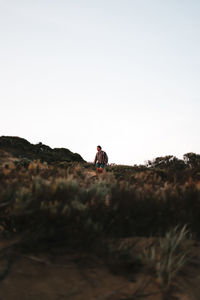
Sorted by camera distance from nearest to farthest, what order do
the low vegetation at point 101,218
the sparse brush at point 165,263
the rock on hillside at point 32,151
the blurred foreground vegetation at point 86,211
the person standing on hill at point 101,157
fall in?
the sparse brush at point 165,263 → the low vegetation at point 101,218 → the blurred foreground vegetation at point 86,211 → the person standing on hill at point 101,157 → the rock on hillside at point 32,151

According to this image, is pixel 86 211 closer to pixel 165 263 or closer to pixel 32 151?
pixel 165 263

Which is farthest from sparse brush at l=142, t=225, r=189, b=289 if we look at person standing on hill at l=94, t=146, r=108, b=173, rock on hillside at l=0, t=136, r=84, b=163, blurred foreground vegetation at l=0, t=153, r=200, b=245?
rock on hillside at l=0, t=136, r=84, b=163

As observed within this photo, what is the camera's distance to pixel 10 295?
2377 millimetres

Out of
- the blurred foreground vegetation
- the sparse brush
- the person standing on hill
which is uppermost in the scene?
the person standing on hill

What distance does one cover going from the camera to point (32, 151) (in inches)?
1041

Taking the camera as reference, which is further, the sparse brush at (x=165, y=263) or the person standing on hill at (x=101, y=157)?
the person standing on hill at (x=101, y=157)

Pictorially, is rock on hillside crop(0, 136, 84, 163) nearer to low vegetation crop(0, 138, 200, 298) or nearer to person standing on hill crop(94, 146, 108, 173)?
person standing on hill crop(94, 146, 108, 173)

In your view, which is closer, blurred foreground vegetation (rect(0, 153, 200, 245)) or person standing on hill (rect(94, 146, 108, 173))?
blurred foreground vegetation (rect(0, 153, 200, 245))

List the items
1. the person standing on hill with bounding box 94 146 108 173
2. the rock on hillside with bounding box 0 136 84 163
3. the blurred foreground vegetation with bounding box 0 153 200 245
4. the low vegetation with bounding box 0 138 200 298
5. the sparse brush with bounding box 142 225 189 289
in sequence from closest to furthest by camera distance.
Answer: the sparse brush with bounding box 142 225 189 289, the low vegetation with bounding box 0 138 200 298, the blurred foreground vegetation with bounding box 0 153 200 245, the person standing on hill with bounding box 94 146 108 173, the rock on hillside with bounding box 0 136 84 163

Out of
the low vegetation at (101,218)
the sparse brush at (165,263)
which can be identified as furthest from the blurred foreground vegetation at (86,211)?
the sparse brush at (165,263)

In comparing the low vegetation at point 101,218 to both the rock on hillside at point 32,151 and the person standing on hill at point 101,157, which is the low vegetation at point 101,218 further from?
the rock on hillside at point 32,151

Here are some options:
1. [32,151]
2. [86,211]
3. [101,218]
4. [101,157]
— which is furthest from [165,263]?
[32,151]

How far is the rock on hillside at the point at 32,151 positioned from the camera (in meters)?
24.6

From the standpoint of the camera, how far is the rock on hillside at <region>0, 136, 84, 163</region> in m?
24.6
